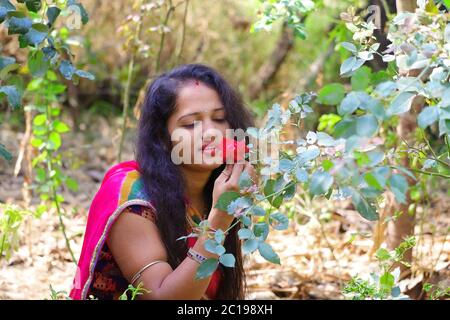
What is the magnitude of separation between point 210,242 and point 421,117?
1.45 ft

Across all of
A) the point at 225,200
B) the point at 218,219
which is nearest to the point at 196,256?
the point at 218,219

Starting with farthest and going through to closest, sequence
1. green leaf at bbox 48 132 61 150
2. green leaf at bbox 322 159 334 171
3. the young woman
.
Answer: green leaf at bbox 48 132 61 150
the young woman
green leaf at bbox 322 159 334 171

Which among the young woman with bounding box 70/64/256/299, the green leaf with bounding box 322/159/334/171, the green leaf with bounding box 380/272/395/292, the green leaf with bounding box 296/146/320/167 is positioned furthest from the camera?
the young woman with bounding box 70/64/256/299

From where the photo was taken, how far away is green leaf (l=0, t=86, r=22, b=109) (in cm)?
165

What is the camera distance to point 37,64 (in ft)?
5.72

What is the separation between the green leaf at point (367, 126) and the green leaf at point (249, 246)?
1.18ft

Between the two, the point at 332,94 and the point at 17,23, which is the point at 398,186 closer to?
the point at 332,94

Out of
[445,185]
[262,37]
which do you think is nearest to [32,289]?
[445,185]

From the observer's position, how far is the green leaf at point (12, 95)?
1650 millimetres

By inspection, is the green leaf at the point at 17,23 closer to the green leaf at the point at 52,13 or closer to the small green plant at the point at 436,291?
the green leaf at the point at 52,13

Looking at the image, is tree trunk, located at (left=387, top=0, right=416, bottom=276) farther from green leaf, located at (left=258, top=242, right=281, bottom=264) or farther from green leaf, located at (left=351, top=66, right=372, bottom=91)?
green leaf, located at (left=351, top=66, right=372, bottom=91)

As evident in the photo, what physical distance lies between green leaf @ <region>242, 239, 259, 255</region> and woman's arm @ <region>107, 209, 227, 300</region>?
1.38ft

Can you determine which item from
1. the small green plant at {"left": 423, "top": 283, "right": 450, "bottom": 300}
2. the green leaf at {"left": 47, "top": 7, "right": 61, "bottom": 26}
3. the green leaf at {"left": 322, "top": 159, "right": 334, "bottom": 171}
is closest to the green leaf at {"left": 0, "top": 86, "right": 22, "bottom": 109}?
the green leaf at {"left": 47, "top": 7, "right": 61, "bottom": 26}

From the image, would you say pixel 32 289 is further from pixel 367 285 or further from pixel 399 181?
pixel 399 181
